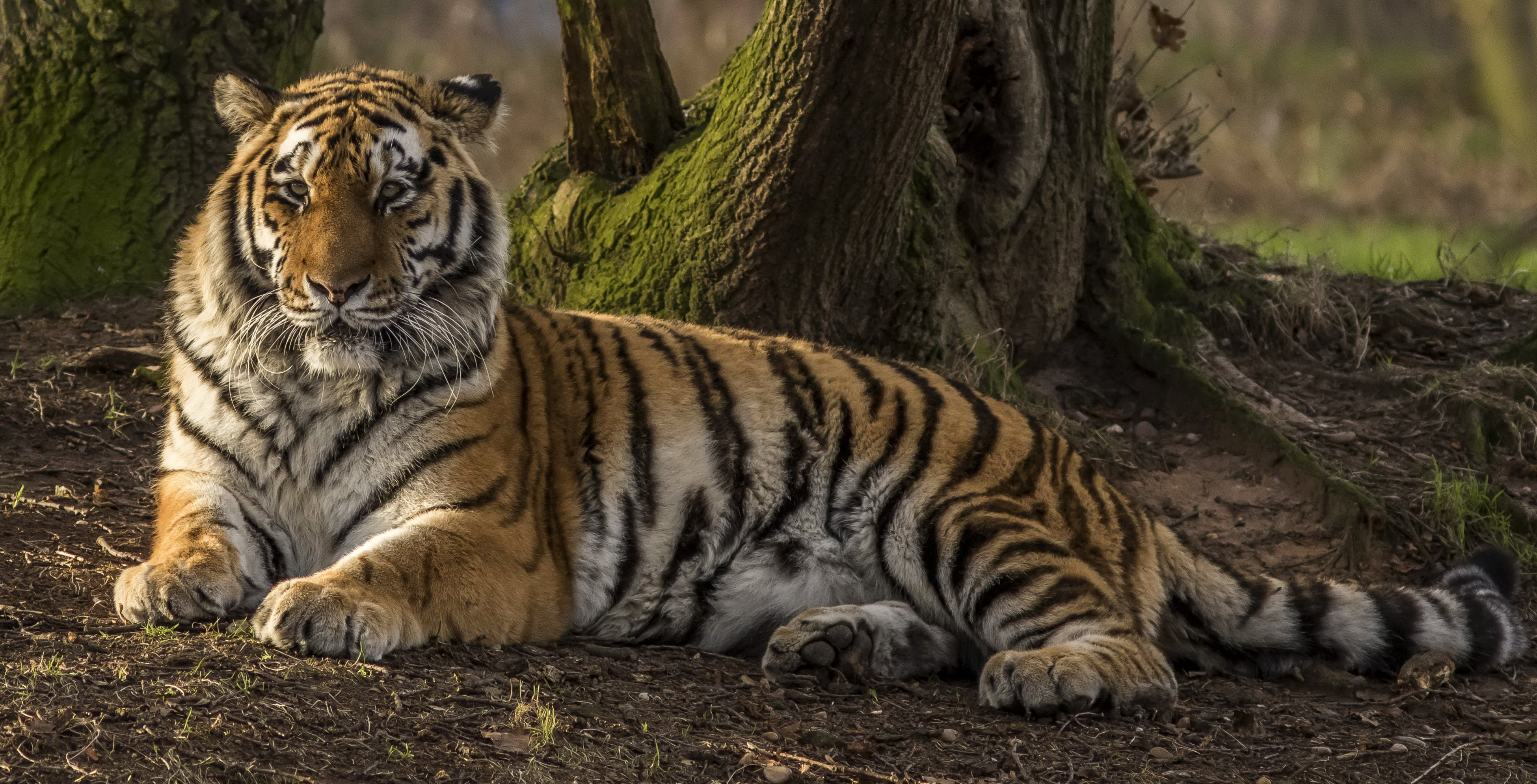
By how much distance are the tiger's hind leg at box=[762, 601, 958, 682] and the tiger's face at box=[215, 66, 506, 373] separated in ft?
4.23

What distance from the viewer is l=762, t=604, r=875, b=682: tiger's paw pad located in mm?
3816

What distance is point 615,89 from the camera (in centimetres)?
567

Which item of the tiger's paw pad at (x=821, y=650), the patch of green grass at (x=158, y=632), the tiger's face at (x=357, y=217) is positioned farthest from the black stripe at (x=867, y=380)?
the patch of green grass at (x=158, y=632)

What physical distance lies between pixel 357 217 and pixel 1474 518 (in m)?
4.24

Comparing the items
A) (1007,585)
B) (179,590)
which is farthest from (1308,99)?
(179,590)

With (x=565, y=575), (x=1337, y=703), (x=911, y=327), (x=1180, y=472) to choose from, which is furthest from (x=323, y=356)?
(x=1180, y=472)

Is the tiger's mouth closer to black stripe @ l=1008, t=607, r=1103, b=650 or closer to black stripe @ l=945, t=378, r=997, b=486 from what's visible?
black stripe @ l=945, t=378, r=997, b=486

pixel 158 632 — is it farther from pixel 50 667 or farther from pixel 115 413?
pixel 115 413

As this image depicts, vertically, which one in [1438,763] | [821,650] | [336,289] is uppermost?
[336,289]

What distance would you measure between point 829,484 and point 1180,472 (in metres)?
2.21

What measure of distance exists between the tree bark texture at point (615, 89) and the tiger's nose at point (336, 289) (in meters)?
2.12

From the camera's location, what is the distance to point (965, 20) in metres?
5.87

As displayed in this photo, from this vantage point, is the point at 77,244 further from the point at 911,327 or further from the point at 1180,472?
the point at 1180,472

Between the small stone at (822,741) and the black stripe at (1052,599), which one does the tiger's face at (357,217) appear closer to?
the small stone at (822,741)
